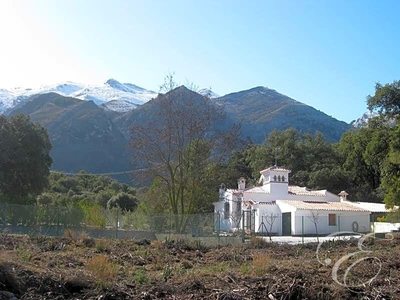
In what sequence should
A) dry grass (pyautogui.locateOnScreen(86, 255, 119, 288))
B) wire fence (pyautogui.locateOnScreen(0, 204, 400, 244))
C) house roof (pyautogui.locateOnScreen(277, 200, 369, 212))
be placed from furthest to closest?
house roof (pyautogui.locateOnScreen(277, 200, 369, 212)), wire fence (pyautogui.locateOnScreen(0, 204, 400, 244)), dry grass (pyautogui.locateOnScreen(86, 255, 119, 288))

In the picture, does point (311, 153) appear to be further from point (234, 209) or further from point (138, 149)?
point (138, 149)

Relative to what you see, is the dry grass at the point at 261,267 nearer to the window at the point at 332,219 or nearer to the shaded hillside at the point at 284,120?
the window at the point at 332,219

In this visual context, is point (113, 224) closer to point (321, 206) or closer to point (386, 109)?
point (321, 206)

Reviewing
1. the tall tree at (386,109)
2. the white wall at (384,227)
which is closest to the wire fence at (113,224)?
the white wall at (384,227)

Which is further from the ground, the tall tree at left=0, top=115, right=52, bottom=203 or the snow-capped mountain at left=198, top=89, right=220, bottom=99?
the snow-capped mountain at left=198, top=89, right=220, bottom=99

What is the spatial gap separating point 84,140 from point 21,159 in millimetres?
78506

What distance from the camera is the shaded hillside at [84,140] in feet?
366

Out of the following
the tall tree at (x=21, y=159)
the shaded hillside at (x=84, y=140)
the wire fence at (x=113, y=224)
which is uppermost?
the shaded hillside at (x=84, y=140)

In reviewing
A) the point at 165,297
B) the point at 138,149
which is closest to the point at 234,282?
the point at 165,297

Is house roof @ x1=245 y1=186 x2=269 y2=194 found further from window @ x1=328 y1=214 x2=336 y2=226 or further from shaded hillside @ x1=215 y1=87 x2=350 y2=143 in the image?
shaded hillside @ x1=215 y1=87 x2=350 y2=143

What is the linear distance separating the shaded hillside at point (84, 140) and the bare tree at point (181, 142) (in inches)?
2652

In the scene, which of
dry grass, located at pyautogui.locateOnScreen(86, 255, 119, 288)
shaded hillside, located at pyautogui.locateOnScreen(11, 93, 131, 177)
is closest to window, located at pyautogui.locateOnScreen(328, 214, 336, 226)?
dry grass, located at pyautogui.locateOnScreen(86, 255, 119, 288)

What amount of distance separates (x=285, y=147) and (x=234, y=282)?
183ft

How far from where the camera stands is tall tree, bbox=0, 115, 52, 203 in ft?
133
